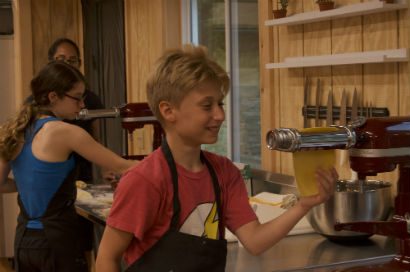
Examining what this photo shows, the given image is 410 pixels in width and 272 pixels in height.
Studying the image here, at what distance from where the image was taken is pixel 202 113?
1.55 m

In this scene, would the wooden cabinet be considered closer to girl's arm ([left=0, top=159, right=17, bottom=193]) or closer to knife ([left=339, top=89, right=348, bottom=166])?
knife ([left=339, top=89, right=348, bottom=166])

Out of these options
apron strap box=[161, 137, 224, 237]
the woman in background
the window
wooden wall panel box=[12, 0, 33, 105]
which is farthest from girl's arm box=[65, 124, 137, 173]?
wooden wall panel box=[12, 0, 33, 105]

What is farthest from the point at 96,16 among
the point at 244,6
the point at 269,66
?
the point at 269,66

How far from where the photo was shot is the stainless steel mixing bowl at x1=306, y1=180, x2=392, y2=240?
194 centimetres

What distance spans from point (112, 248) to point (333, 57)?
4.16ft

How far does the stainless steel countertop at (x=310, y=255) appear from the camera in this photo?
1.78 m

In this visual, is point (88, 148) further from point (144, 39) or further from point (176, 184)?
point (144, 39)

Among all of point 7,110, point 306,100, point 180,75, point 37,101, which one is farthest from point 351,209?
point 7,110

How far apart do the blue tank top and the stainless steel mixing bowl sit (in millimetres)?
995

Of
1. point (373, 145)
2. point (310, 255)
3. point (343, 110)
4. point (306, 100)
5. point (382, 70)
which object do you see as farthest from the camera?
point (306, 100)

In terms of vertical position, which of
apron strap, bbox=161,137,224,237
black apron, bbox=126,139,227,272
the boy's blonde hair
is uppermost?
the boy's blonde hair

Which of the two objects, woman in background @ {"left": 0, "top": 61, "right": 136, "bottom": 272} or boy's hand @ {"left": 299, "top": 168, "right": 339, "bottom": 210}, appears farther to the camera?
woman in background @ {"left": 0, "top": 61, "right": 136, "bottom": 272}

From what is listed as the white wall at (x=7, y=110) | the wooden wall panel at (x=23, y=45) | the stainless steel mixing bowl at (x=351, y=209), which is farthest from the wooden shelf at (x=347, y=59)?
the white wall at (x=7, y=110)

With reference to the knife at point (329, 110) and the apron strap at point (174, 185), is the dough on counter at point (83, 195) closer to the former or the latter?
the knife at point (329, 110)
